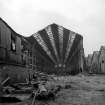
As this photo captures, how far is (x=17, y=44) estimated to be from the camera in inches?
623

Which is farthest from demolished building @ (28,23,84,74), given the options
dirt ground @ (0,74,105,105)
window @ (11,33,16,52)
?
dirt ground @ (0,74,105,105)

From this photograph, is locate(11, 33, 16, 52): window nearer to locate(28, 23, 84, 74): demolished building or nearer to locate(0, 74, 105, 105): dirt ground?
locate(0, 74, 105, 105): dirt ground

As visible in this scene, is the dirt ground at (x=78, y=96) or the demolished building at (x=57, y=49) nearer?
the dirt ground at (x=78, y=96)

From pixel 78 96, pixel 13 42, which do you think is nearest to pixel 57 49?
pixel 13 42

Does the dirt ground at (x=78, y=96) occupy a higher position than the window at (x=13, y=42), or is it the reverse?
the window at (x=13, y=42)

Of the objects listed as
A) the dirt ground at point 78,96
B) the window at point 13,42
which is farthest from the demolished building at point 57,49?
the dirt ground at point 78,96

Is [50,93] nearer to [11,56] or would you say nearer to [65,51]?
[11,56]

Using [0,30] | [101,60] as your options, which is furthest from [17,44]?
[101,60]

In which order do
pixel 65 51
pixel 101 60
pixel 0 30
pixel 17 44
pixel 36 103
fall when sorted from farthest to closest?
pixel 101 60 < pixel 65 51 < pixel 17 44 < pixel 0 30 < pixel 36 103

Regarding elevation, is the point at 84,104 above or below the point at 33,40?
below

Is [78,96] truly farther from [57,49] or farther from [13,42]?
[57,49]

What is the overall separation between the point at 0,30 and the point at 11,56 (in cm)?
257

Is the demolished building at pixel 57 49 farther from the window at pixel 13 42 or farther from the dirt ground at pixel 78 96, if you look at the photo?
the dirt ground at pixel 78 96

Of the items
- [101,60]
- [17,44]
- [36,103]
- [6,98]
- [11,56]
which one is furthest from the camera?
[101,60]
